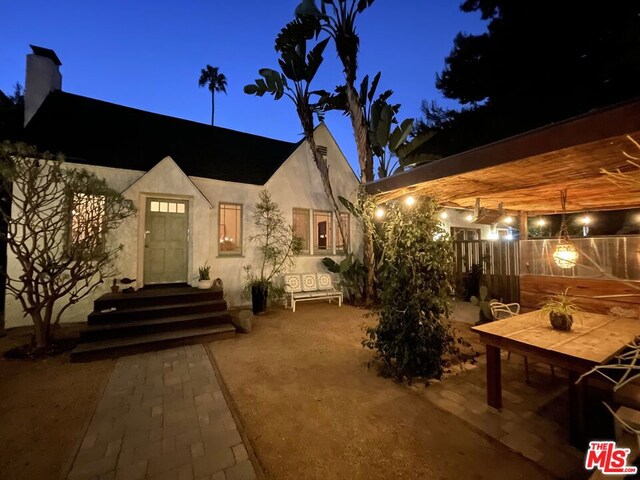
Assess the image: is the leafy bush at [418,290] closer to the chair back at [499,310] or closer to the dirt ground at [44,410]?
the chair back at [499,310]

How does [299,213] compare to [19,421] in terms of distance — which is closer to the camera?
[19,421]

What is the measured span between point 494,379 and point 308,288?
19.9 ft

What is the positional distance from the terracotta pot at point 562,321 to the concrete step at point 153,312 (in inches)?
231

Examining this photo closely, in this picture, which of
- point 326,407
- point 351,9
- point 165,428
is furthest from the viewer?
point 351,9

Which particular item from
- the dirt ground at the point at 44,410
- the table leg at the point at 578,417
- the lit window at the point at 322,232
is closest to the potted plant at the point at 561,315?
the table leg at the point at 578,417

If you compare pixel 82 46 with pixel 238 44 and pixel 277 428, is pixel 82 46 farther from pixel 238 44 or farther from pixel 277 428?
pixel 277 428

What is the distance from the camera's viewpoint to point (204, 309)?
6129 mm

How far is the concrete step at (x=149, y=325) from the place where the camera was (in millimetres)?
5000

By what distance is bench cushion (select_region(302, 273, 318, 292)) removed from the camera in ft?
28.7

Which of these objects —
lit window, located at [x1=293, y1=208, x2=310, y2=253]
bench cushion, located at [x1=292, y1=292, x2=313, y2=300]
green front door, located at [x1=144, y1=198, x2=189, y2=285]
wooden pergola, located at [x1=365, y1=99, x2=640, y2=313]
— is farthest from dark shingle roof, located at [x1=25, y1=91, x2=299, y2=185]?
wooden pergola, located at [x1=365, y1=99, x2=640, y2=313]

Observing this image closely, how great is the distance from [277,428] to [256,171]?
314 inches

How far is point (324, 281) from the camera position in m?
9.14

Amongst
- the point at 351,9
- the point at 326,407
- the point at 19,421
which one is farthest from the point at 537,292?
the point at 351,9

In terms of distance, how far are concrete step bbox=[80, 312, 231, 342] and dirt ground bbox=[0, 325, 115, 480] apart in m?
0.53
